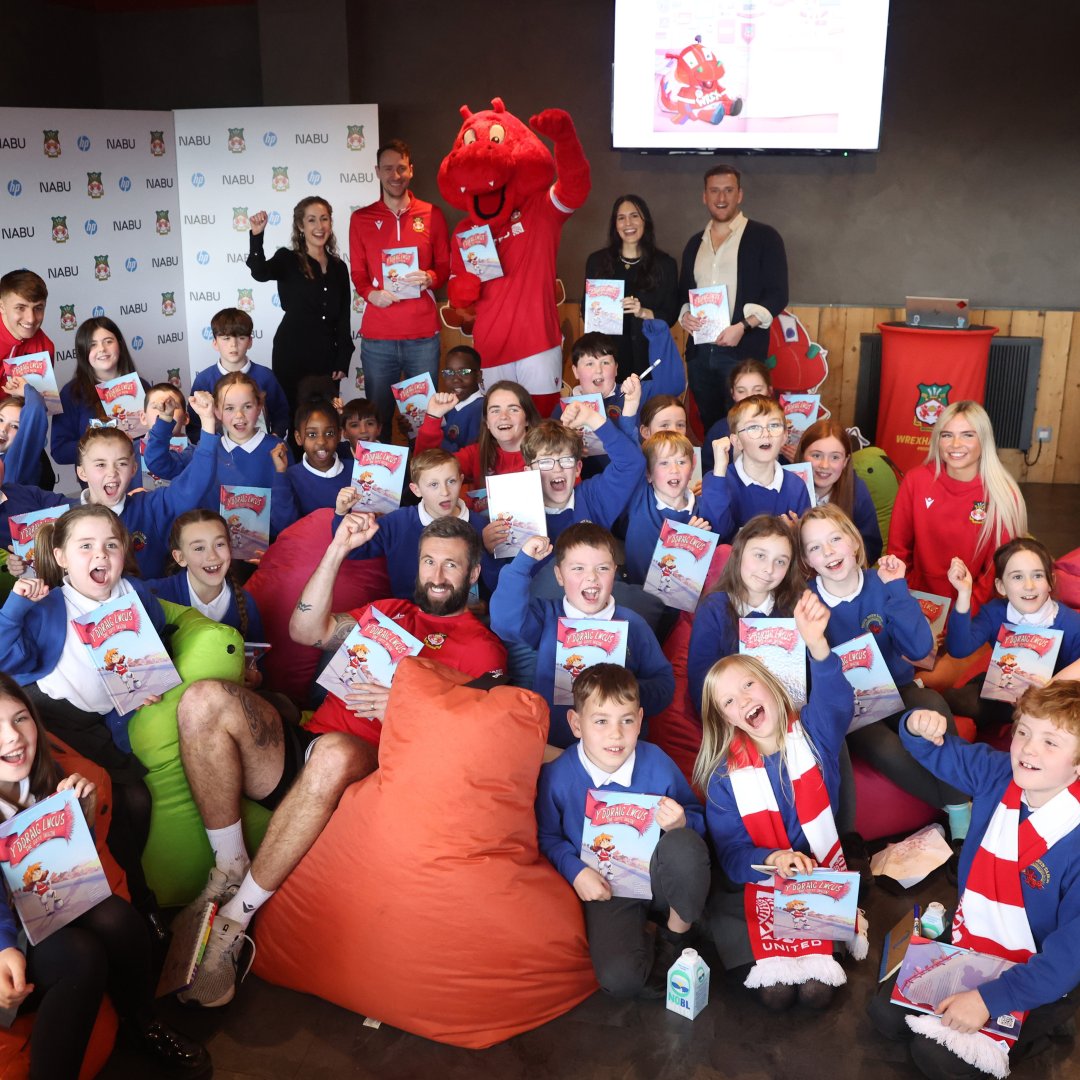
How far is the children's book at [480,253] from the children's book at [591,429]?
1119 mm

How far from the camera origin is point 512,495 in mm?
3812

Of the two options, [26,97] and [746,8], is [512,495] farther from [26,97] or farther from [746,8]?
[26,97]

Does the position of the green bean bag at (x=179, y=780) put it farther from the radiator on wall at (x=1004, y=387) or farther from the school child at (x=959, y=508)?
the radiator on wall at (x=1004, y=387)

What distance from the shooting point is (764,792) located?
9.82 ft

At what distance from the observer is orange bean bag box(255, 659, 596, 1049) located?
2.80 metres

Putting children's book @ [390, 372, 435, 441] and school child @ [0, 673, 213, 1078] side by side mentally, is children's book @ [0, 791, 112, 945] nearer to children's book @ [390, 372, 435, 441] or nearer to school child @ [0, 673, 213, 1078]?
school child @ [0, 673, 213, 1078]

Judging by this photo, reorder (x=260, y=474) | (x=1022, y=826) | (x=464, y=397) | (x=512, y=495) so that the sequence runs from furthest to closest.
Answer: (x=464, y=397) → (x=260, y=474) → (x=512, y=495) → (x=1022, y=826)

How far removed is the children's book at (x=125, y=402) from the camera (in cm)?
485

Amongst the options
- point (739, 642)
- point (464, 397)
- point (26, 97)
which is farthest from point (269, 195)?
point (739, 642)

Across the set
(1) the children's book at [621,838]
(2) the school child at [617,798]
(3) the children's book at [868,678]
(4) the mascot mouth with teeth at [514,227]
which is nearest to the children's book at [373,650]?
(2) the school child at [617,798]

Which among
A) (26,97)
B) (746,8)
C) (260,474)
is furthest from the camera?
(26,97)

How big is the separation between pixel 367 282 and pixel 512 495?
258 centimetres

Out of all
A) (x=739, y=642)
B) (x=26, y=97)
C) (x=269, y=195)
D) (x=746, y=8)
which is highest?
(x=746, y=8)

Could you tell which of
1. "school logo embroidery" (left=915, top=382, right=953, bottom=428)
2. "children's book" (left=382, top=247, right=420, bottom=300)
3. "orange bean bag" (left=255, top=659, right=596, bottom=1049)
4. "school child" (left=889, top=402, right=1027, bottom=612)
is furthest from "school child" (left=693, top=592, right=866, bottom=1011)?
"school logo embroidery" (left=915, top=382, right=953, bottom=428)
